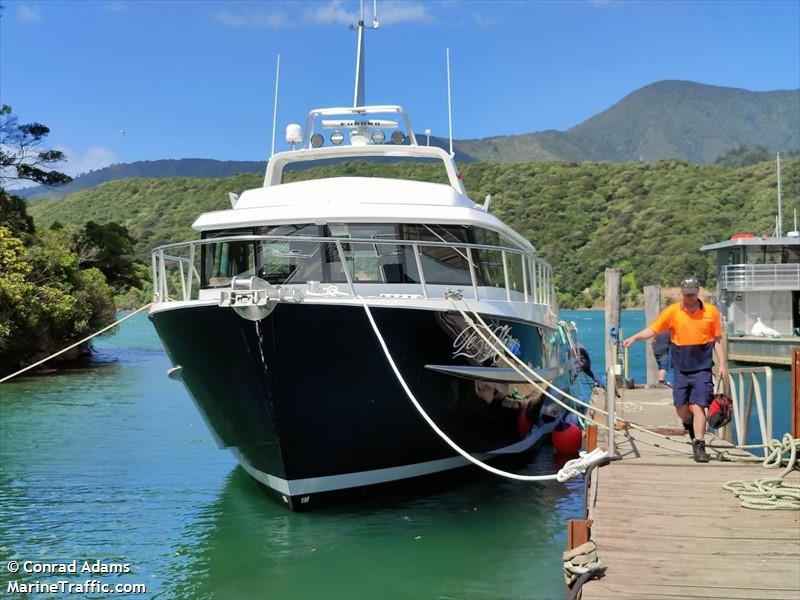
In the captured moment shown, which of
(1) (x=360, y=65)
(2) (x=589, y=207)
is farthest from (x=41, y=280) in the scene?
(2) (x=589, y=207)

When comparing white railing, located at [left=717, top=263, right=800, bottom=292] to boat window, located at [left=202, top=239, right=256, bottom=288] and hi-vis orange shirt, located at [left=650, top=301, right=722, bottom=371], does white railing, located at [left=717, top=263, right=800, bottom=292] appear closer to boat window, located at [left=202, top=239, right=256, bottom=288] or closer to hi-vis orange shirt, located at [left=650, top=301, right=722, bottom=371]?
hi-vis orange shirt, located at [left=650, top=301, right=722, bottom=371]

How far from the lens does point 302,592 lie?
→ 24.9 ft

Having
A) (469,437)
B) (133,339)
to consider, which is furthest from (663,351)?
(133,339)

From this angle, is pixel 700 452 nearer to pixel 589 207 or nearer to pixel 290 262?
pixel 290 262

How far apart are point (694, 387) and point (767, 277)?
1096 inches

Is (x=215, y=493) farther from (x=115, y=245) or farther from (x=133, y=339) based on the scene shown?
Result: (x=133, y=339)

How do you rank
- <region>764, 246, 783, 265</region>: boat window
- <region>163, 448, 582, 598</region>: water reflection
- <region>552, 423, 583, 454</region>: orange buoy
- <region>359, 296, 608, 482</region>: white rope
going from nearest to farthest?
<region>359, 296, 608, 482</region>: white rope, <region>163, 448, 582, 598</region>: water reflection, <region>552, 423, 583, 454</region>: orange buoy, <region>764, 246, 783, 265</region>: boat window

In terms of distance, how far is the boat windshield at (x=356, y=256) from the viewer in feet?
31.6

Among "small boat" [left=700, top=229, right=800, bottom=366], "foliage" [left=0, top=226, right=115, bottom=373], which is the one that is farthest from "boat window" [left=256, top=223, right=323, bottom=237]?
"small boat" [left=700, top=229, right=800, bottom=366]

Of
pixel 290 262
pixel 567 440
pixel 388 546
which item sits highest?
pixel 290 262

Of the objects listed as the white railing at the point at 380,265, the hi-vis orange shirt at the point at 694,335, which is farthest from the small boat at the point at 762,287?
the hi-vis orange shirt at the point at 694,335

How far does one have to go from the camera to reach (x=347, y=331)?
8.71 metres

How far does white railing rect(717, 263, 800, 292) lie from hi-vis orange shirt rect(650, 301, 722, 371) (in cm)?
2733

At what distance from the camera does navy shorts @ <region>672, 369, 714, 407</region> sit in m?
8.02
